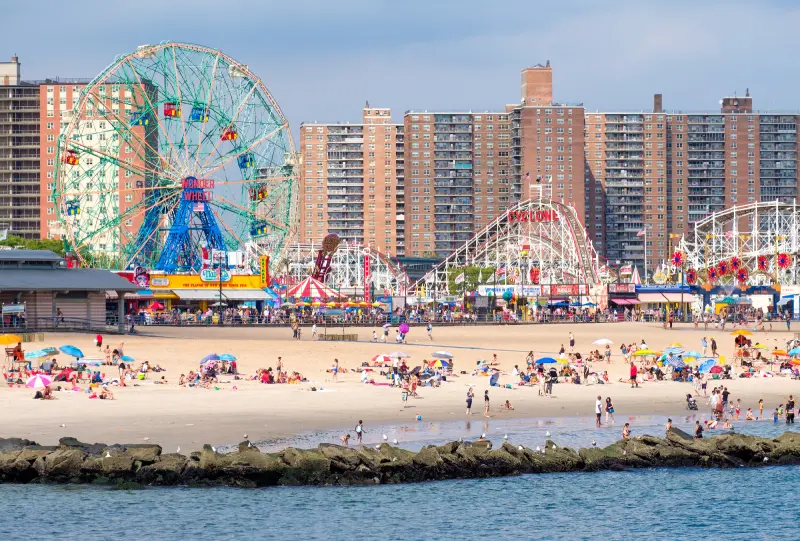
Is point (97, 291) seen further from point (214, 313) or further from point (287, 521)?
point (287, 521)

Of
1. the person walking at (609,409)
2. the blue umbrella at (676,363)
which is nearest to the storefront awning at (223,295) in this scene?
the blue umbrella at (676,363)

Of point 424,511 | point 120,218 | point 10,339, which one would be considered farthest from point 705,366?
point 120,218

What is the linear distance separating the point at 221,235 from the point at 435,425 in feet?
200

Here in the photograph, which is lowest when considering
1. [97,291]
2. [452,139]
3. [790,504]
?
[790,504]

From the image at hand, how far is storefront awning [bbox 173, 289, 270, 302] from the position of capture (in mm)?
96188

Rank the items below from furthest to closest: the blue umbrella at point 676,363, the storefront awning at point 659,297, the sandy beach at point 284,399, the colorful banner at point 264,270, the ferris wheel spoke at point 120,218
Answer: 1. the storefront awning at point 659,297
2. the colorful banner at point 264,270
3. the ferris wheel spoke at point 120,218
4. the blue umbrella at point 676,363
5. the sandy beach at point 284,399

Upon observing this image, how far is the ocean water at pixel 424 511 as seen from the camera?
28359mm

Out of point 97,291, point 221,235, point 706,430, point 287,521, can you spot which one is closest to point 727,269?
point 221,235

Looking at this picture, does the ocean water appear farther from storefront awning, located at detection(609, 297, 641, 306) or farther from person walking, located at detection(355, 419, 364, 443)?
storefront awning, located at detection(609, 297, 641, 306)

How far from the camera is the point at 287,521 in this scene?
2908cm

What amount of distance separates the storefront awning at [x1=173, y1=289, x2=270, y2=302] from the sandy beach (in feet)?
89.6

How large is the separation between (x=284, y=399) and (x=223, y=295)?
5512 centimetres

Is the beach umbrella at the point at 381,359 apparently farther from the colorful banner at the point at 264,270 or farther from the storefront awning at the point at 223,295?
the colorful banner at the point at 264,270

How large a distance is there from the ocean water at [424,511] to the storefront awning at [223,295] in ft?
215
